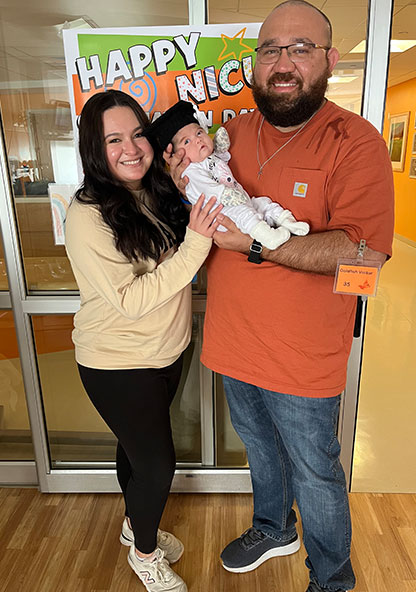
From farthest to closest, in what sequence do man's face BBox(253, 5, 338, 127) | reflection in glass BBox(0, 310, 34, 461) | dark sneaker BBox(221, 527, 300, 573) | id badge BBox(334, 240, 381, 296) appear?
reflection in glass BBox(0, 310, 34, 461), dark sneaker BBox(221, 527, 300, 573), man's face BBox(253, 5, 338, 127), id badge BBox(334, 240, 381, 296)

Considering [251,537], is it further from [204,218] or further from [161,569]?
[204,218]

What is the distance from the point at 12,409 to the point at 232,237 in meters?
1.64

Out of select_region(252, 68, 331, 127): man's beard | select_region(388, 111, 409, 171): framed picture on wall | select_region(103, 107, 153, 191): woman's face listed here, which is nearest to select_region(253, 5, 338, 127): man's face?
select_region(252, 68, 331, 127): man's beard

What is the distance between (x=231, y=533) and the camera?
79.6 inches

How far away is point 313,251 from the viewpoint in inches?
51.7

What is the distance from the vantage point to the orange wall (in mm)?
8531

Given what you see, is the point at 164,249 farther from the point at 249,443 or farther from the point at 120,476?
the point at 120,476

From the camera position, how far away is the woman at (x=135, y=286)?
139 centimetres

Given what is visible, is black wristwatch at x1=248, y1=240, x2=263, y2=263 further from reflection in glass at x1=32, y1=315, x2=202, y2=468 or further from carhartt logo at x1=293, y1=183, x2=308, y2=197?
reflection in glass at x1=32, y1=315, x2=202, y2=468

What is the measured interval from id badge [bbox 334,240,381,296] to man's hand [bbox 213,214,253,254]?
0.29 m

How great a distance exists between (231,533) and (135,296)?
4.14 feet

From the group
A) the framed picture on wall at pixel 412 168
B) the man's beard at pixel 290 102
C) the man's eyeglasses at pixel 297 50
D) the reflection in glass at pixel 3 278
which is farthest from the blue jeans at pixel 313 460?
the framed picture on wall at pixel 412 168

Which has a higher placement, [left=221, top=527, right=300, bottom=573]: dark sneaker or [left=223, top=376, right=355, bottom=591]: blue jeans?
[left=223, top=376, right=355, bottom=591]: blue jeans

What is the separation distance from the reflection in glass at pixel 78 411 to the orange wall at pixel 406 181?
7.48m
